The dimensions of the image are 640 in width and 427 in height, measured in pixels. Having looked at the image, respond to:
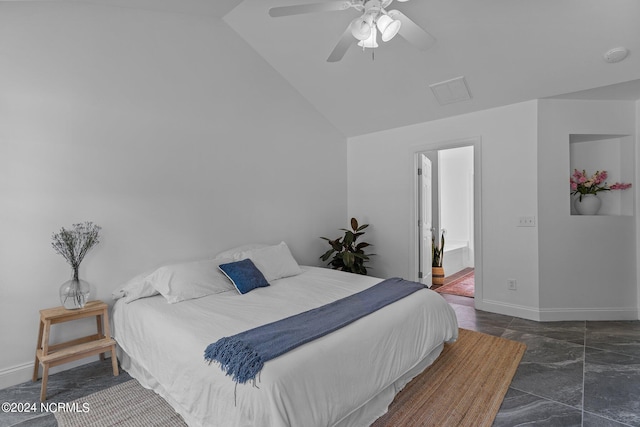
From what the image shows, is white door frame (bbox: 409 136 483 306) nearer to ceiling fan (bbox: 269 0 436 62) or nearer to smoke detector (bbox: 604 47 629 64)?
smoke detector (bbox: 604 47 629 64)

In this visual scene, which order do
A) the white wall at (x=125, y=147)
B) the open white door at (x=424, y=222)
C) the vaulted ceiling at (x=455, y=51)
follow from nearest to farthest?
the white wall at (x=125, y=147) → the vaulted ceiling at (x=455, y=51) → the open white door at (x=424, y=222)

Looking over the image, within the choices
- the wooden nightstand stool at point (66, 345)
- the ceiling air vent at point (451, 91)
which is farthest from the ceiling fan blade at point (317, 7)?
the wooden nightstand stool at point (66, 345)

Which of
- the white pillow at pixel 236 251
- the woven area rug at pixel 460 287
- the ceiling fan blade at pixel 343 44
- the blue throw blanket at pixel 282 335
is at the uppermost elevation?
the ceiling fan blade at pixel 343 44

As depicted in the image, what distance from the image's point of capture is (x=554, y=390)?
87.6 inches

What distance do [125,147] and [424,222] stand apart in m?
3.74

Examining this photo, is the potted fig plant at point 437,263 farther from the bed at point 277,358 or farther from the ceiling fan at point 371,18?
the ceiling fan at point 371,18

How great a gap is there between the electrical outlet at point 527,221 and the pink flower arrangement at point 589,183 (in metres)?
0.65

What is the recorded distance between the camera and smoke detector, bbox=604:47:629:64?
2705 millimetres

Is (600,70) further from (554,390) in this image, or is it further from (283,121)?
(283,121)

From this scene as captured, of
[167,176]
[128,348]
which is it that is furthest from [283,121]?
[128,348]

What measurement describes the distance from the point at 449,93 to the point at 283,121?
197cm

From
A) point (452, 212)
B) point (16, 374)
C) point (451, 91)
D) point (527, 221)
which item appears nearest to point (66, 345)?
point (16, 374)

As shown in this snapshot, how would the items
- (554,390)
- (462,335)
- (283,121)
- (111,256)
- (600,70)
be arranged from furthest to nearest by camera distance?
(283,121) < (462,335) < (600,70) < (111,256) < (554,390)

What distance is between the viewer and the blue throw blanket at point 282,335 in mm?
1563
